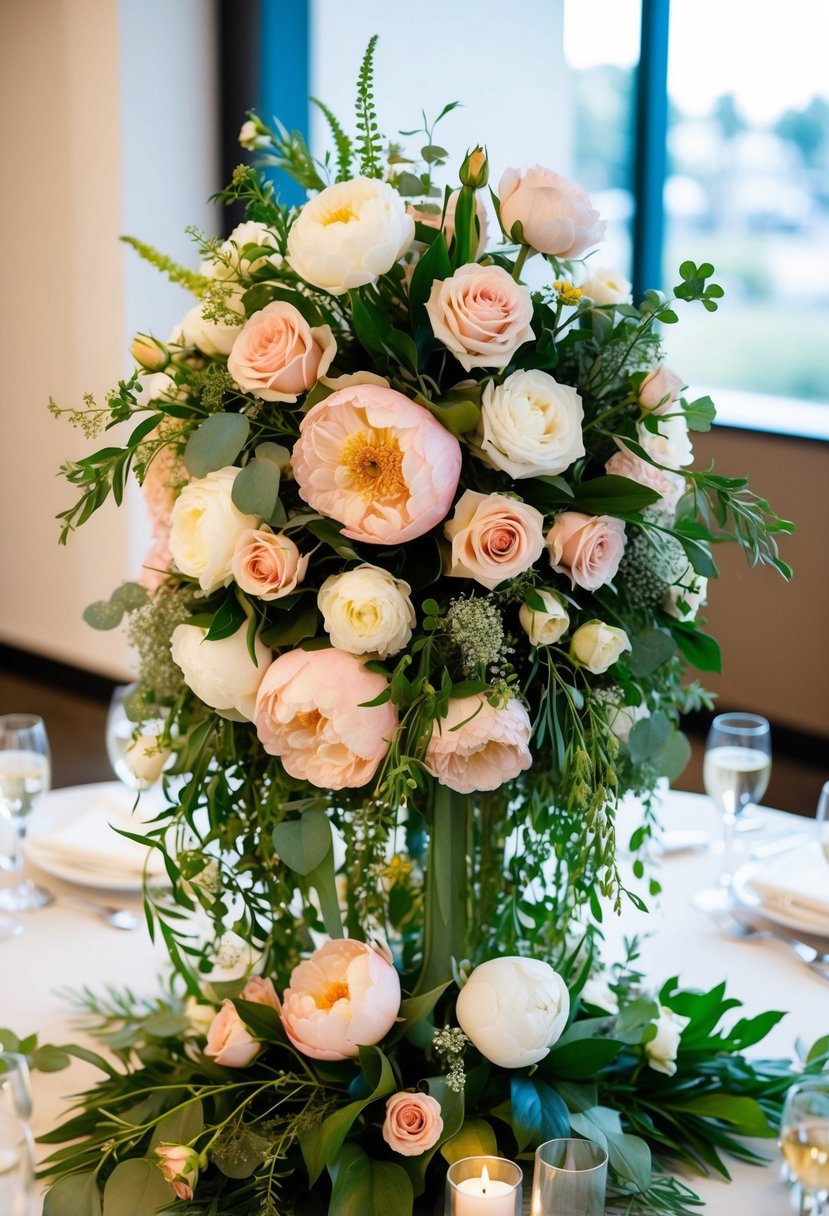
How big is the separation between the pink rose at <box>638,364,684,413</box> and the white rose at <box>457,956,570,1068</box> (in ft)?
1.29

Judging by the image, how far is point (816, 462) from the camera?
4004 mm

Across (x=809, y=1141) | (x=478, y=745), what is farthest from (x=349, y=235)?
(x=809, y=1141)

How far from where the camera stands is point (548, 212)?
93 centimetres

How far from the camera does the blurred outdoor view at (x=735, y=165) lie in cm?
509

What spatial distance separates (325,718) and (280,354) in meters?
0.24

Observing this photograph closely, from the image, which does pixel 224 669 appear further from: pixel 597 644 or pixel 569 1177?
pixel 569 1177

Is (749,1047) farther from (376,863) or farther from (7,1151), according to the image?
(7,1151)

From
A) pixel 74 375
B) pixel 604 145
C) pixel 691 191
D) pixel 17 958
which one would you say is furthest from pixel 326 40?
pixel 17 958

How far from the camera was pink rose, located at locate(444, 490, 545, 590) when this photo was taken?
2.91 ft

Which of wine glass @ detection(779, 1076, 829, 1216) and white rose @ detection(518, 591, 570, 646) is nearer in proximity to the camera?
wine glass @ detection(779, 1076, 829, 1216)

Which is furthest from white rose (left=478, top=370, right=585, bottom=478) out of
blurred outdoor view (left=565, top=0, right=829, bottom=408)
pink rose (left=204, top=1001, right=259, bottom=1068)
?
blurred outdoor view (left=565, top=0, right=829, bottom=408)

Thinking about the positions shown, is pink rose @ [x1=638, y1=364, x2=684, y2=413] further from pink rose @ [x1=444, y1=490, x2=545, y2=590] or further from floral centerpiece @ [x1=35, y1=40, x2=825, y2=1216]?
pink rose @ [x1=444, y1=490, x2=545, y2=590]

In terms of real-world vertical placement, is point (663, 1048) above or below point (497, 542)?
below

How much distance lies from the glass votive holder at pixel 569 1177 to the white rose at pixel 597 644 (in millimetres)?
300
